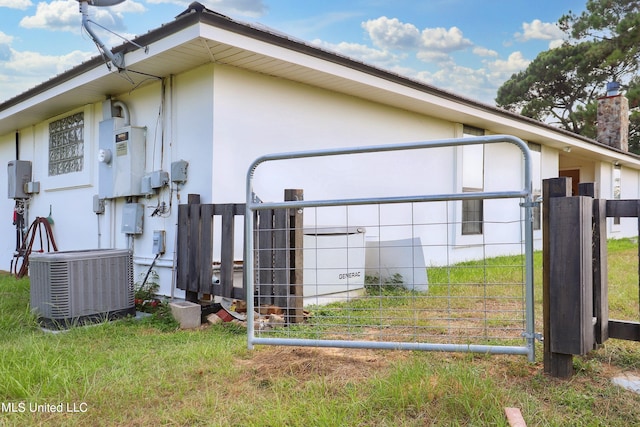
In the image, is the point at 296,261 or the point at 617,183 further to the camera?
the point at 617,183

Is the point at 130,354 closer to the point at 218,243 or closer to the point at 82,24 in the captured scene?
the point at 218,243

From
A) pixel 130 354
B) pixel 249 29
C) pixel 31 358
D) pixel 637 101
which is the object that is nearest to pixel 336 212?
pixel 249 29

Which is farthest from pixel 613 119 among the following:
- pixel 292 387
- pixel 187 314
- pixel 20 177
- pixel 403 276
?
pixel 20 177

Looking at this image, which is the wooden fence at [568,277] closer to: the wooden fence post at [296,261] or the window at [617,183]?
the wooden fence post at [296,261]

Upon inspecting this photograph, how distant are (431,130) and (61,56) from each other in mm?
5907

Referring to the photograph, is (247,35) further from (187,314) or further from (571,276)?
(571,276)

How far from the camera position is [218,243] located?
4.66m

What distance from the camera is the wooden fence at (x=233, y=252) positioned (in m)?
3.76

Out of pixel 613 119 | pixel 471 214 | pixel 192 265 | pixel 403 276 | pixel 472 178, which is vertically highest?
pixel 613 119

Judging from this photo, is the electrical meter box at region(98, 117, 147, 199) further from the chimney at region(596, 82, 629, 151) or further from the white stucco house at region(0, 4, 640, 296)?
the chimney at region(596, 82, 629, 151)

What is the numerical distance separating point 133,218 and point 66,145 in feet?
8.53

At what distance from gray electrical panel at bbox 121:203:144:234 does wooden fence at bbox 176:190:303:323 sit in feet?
3.65

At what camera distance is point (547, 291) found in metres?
2.41

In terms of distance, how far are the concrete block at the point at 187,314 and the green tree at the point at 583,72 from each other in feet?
63.6
